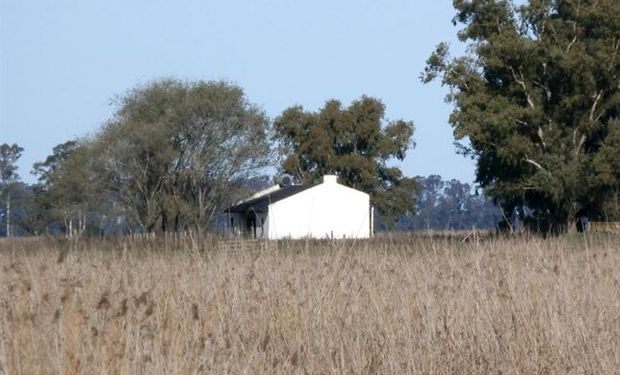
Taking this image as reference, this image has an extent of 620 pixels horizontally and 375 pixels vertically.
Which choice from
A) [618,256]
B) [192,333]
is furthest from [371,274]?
[192,333]

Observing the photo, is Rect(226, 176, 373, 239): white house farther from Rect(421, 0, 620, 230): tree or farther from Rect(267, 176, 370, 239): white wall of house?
Rect(421, 0, 620, 230): tree

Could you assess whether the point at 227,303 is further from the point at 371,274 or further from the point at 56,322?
the point at 56,322

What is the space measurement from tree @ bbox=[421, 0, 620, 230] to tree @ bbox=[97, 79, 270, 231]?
2033 cm

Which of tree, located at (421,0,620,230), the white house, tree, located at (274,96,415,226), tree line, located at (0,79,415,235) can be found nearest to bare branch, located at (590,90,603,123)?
tree, located at (421,0,620,230)

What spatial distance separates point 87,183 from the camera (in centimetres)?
6675

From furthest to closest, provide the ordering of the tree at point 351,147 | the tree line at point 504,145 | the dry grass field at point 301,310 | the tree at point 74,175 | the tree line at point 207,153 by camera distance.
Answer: the tree at point 351,147 → the tree line at point 207,153 → the tree at point 74,175 → the tree line at point 504,145 → the dry grass field at point 301,310

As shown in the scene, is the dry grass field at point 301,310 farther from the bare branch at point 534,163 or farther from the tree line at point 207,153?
the tree line at point 207,153

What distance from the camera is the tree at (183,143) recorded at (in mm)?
72688

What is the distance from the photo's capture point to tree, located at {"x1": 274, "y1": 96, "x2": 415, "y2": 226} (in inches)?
3295

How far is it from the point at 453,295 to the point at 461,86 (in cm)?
4450

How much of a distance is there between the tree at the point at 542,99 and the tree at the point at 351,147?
29.0 metres

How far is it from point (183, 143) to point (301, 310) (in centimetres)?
6951

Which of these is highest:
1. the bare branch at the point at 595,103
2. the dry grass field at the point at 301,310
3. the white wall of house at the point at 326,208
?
the bare branch at the point at 595,103

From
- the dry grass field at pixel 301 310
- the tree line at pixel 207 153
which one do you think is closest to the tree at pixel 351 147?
the tree line at pixel 207 153
